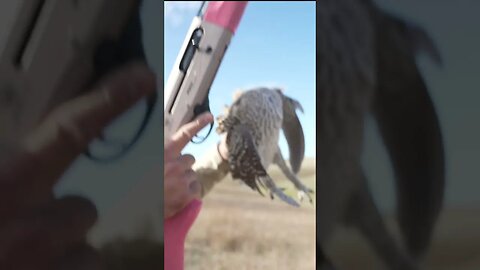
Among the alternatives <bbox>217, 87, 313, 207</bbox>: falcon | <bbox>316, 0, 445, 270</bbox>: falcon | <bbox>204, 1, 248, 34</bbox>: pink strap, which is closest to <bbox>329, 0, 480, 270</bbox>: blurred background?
<bbox>316, 0, 445, 270</bbox>: falcon

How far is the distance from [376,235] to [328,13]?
0.60 meters

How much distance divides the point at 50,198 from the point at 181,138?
0.61 meters

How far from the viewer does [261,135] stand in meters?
3.57

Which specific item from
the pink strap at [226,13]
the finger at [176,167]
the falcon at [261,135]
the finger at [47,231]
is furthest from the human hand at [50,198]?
the falcon at [261,135]

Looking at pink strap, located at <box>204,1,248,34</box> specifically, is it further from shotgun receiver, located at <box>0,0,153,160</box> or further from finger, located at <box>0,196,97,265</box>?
finger, located at <box>0,196,97,265</box>

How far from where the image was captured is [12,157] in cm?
156

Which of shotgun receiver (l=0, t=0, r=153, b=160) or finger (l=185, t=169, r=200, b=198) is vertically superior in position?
A: shotgun receiver (l=0, t=0, r=153, b=160)

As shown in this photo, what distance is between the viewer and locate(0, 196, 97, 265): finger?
1566 millimetres

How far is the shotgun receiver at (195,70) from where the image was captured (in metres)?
2.46

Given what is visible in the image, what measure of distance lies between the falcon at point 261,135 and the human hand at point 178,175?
1.32 m

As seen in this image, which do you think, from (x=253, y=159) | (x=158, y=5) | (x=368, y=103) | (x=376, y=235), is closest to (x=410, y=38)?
(x=368, y=103)

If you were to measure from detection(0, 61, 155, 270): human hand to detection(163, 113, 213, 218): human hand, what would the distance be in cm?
42

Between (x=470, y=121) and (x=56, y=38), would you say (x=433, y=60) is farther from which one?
(x=56, y=38)

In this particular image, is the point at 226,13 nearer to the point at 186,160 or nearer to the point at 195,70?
the point at 195,70
